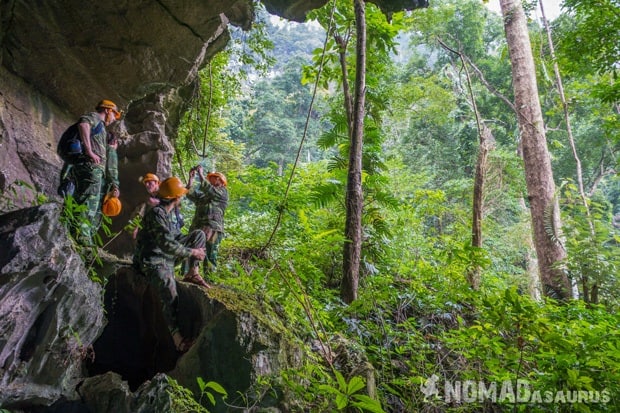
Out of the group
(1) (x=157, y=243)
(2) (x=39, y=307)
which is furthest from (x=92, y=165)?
(2) (x=39, y=307)

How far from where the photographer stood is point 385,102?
757 centimetres

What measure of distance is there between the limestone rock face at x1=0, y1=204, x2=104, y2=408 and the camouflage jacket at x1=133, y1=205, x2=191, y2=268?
70cm

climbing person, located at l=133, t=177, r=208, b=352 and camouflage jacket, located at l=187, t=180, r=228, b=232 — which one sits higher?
camouflage jacket, located at l=187, t=180, r=228, b=232

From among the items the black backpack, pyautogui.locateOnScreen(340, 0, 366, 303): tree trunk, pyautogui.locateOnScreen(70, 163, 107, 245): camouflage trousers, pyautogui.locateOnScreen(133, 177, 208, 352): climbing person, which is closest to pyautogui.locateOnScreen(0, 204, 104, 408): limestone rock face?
pyautogui.locateOnScreen(133, 177, 208, 352): climbing person

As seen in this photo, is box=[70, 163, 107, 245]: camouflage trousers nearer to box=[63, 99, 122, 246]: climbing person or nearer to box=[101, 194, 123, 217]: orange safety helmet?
box=[63, 99, 122, 246]: climbing person

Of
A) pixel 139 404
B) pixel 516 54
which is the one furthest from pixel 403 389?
pixel 516 54

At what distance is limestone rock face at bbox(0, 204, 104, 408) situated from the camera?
2453mm

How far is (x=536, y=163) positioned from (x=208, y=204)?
255 inches

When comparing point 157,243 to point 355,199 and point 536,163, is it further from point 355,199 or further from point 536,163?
point 536,163

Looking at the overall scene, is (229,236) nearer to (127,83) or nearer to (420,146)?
(127,83)

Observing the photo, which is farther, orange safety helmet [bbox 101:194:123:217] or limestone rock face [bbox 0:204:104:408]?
orange safety helmet [bbox 101:194:123:217]

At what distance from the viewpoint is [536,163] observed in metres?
7.88

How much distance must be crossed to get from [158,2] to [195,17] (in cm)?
46

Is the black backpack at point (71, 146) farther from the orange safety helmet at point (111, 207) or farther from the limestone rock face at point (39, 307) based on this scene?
the limestone rock face at point (39, 307)
